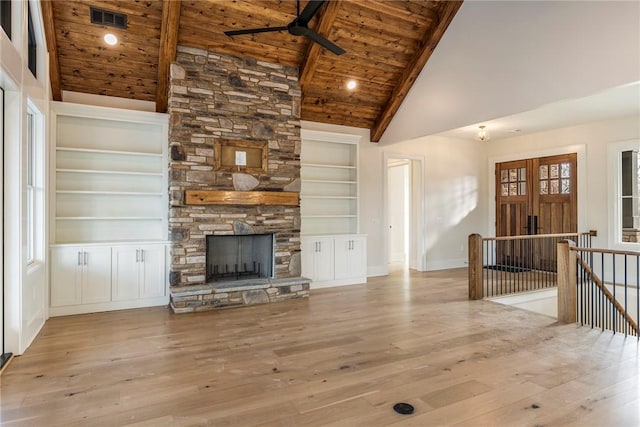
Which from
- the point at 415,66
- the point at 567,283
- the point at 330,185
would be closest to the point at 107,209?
the point at 330,185

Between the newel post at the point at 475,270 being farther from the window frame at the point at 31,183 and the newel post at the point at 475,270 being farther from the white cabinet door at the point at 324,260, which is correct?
the window frame at the point at 31,183

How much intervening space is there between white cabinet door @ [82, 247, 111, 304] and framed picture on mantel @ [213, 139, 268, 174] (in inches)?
71.4

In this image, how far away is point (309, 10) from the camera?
356cm

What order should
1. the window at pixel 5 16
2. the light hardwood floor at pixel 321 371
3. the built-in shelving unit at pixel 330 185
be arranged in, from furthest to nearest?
the built-in shelving unit at pixel 330 185 → the window at pixel 5 16 → the light hardwood floor at pixel 321 371

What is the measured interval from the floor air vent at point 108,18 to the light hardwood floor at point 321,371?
3510 millimetres

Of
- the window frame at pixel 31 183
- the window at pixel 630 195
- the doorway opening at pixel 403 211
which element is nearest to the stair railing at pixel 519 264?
the window at pixel 630 195

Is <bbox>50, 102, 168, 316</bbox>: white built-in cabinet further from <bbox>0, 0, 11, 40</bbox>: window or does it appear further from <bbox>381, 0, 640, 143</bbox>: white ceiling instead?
<bbox>381, 0, 640, 143</bbox>: white ceiling

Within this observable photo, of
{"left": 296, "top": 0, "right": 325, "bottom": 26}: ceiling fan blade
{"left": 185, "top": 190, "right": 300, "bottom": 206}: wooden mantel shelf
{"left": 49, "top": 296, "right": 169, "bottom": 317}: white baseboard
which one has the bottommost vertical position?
{"left": 49, "top": 296, "right": 169, "bottom": 317}: white baseboard

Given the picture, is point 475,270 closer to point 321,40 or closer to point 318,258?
point 318,258

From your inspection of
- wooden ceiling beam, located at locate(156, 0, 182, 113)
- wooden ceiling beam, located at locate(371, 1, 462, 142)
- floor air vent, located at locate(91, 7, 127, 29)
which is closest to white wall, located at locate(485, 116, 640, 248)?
wooden ceiling beam, located at locate(371, 1, 462, 142)

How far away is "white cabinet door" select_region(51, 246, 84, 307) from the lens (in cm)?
439

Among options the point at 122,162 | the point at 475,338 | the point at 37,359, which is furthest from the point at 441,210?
the point at 37,359

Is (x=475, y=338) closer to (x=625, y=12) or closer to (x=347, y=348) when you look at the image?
(x=347, y=348)

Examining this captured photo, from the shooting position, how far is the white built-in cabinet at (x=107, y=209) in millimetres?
4520
